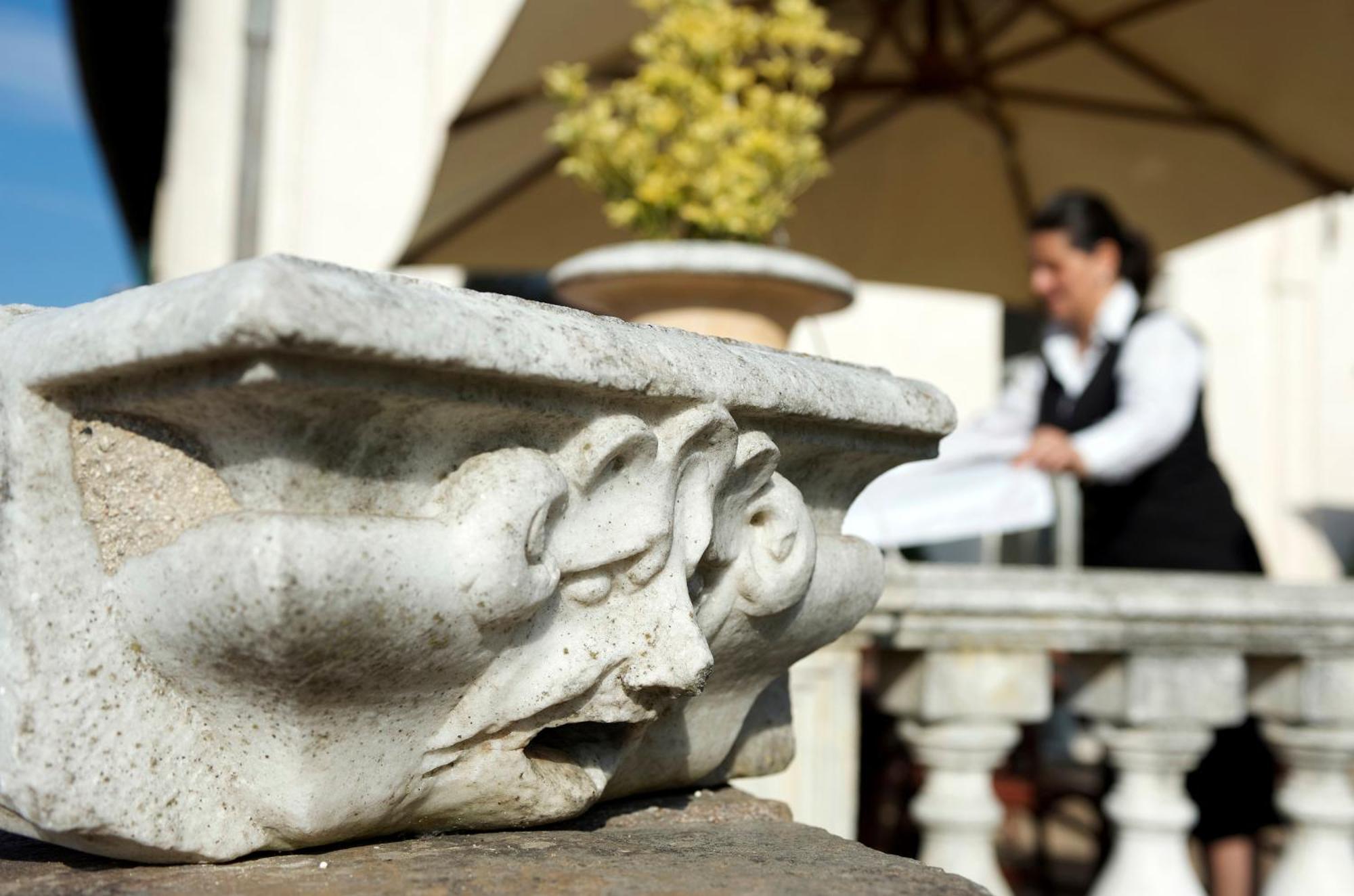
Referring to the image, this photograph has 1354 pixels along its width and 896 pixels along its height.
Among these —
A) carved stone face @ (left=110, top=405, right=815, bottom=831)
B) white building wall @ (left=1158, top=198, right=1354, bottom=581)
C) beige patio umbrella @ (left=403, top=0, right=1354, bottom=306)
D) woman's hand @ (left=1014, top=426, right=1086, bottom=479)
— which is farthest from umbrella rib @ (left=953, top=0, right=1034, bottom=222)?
white building wall @ (left=1158, top=198, right=1354, bottom=581)

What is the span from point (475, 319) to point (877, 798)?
9.67 feet

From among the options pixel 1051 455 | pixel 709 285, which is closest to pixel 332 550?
pixel 709 285

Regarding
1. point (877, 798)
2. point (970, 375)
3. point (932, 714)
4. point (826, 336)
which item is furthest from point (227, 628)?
point (970, 375)

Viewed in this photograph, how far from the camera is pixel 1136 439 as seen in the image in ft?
7.97

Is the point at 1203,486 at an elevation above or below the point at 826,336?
below

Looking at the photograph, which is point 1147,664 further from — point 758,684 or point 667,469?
point 667,469

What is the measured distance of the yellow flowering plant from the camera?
2.06m

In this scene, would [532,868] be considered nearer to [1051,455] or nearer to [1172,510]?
[1051,455]

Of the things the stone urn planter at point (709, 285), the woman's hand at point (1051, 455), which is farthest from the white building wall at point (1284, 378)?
the stone urn planter at point (709, 285)

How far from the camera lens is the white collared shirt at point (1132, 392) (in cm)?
242

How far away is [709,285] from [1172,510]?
1192 mm

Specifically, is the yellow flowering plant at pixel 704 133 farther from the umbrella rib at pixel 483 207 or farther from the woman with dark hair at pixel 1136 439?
the umbrella rib at pixel 483 207

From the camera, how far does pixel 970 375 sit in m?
5.40

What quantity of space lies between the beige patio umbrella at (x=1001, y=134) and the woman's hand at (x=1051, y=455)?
143 centimetres
